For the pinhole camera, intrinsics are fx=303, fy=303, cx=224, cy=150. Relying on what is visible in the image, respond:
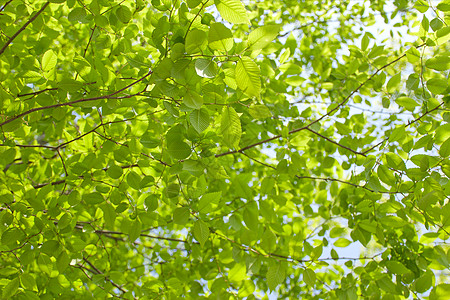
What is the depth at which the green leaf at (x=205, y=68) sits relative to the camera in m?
0.83

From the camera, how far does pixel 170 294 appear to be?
5.64 ft

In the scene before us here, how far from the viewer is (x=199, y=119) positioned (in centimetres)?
104

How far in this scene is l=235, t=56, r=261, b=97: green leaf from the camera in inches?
32.8

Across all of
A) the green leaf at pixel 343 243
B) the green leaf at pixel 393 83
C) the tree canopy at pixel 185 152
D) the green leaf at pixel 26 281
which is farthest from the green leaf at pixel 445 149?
the green leaf at pixel 26 281

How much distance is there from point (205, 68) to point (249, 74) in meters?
0.12

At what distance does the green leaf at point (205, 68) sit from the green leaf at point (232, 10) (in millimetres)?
129

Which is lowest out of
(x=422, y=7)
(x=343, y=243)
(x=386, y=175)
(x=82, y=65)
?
(x=343, y=243)

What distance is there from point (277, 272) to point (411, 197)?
732 mm

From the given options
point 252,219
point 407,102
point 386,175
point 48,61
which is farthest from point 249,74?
point 407,102

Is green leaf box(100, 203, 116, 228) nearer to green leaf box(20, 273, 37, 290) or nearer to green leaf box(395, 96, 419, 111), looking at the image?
green leaf box(20, 273, 37, 290)

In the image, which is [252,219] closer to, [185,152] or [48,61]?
[185,152]

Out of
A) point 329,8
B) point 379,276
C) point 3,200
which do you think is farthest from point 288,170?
point 329,8

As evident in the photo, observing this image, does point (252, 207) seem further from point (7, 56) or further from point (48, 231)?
point (7, 56)

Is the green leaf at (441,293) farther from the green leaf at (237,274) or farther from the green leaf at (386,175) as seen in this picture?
the green leaf at (237,274)
